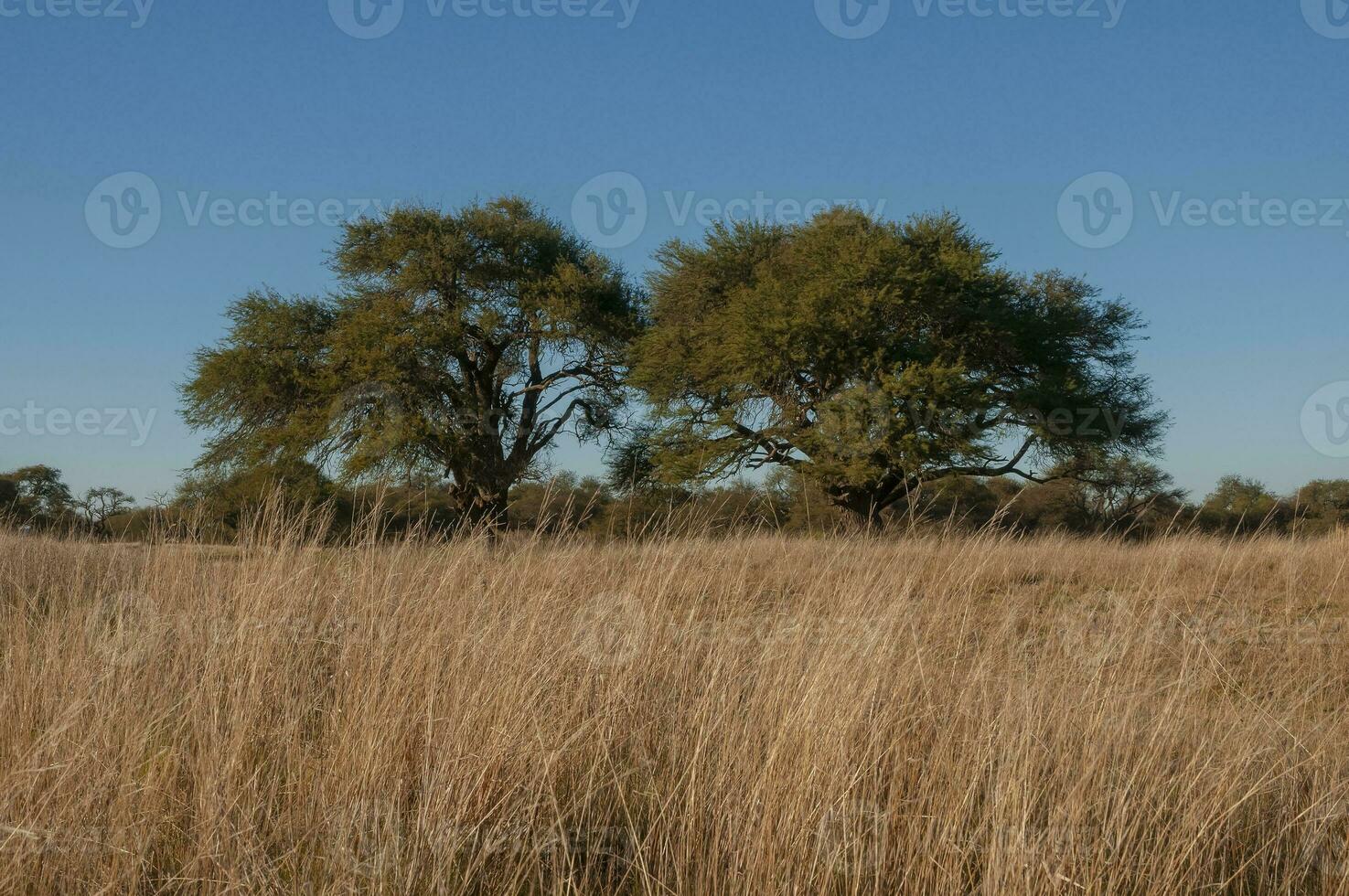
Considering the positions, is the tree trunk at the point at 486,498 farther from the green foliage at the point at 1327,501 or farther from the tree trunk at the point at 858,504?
the green foliage at the point at 1327,501

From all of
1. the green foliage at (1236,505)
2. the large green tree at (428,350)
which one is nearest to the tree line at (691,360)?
the large green tree at (428,350)

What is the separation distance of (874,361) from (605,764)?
2002cm

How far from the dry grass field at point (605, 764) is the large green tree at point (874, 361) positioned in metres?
17.4

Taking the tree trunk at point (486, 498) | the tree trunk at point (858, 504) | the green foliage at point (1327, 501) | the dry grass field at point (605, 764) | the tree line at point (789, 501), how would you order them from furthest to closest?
the green foliage at point (1327, 501) < the tree trunk at point (486, 498) < the tree trunk at point (858, 504) < the tree line at point (789, 501) < the dry grass field at point (605, 764)

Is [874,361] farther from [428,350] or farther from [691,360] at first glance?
[428,350]

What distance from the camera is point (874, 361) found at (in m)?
22.9

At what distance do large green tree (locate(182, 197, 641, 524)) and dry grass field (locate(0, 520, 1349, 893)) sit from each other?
69.1 feet

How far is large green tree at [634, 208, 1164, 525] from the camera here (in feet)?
73.7

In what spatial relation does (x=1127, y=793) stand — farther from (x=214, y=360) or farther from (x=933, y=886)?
(x=214, y=360)

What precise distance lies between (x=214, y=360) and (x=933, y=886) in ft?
91.9

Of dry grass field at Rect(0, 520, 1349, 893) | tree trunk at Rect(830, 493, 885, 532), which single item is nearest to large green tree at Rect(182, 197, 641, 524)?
tree trunk at Rect(830, 493, 885, 532)

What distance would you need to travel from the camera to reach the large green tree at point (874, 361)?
22.5 metres

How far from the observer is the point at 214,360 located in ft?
89.5

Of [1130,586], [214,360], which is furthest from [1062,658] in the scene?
[214,360]
